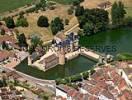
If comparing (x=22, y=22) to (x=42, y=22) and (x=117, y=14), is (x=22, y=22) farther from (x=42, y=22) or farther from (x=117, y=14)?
(x=117, y=14)

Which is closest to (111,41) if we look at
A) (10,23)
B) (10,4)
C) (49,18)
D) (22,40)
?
(49,18)

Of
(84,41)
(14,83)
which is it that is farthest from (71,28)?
(14,83)

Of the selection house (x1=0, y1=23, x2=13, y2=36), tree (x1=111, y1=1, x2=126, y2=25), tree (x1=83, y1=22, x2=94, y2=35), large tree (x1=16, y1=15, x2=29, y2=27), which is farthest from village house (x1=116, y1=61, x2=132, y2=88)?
large tree (x1=16, y1=15, x2=29, y2=27)

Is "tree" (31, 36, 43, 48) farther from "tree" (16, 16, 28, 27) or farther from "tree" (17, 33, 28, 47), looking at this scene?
"tree" (16, 16, 28, 27)

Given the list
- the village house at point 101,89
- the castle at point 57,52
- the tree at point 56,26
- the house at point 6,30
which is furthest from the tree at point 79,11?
the village house at point 101,89

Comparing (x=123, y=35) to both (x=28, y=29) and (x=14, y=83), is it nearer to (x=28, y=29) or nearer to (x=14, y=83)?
(x=28, y=29)

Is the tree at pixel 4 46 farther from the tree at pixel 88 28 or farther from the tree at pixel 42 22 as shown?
the tree at pixel 88 28

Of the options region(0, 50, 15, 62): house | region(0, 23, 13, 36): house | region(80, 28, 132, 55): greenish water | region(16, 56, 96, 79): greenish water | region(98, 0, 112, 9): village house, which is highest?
region(98, 0, 112, 9): village house
